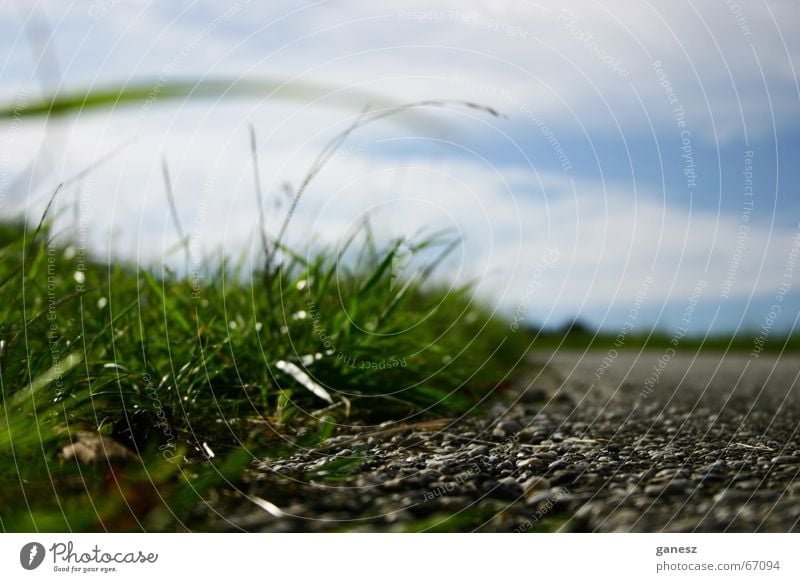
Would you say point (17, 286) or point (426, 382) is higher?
point (17, 286)

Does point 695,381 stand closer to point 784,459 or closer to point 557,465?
point 784,459

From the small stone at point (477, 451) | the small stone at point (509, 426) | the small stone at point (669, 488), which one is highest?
the small stone at point (509, 426)

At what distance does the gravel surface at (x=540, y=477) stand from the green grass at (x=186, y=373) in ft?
0.40

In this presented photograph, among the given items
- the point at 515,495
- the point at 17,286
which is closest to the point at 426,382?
the point at 515,495

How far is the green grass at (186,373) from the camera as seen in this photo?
1933mm

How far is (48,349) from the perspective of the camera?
2.41 meters

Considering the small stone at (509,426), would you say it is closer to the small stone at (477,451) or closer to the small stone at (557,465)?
the small stone at (477,451)

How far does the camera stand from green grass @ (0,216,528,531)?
1.93 metres
